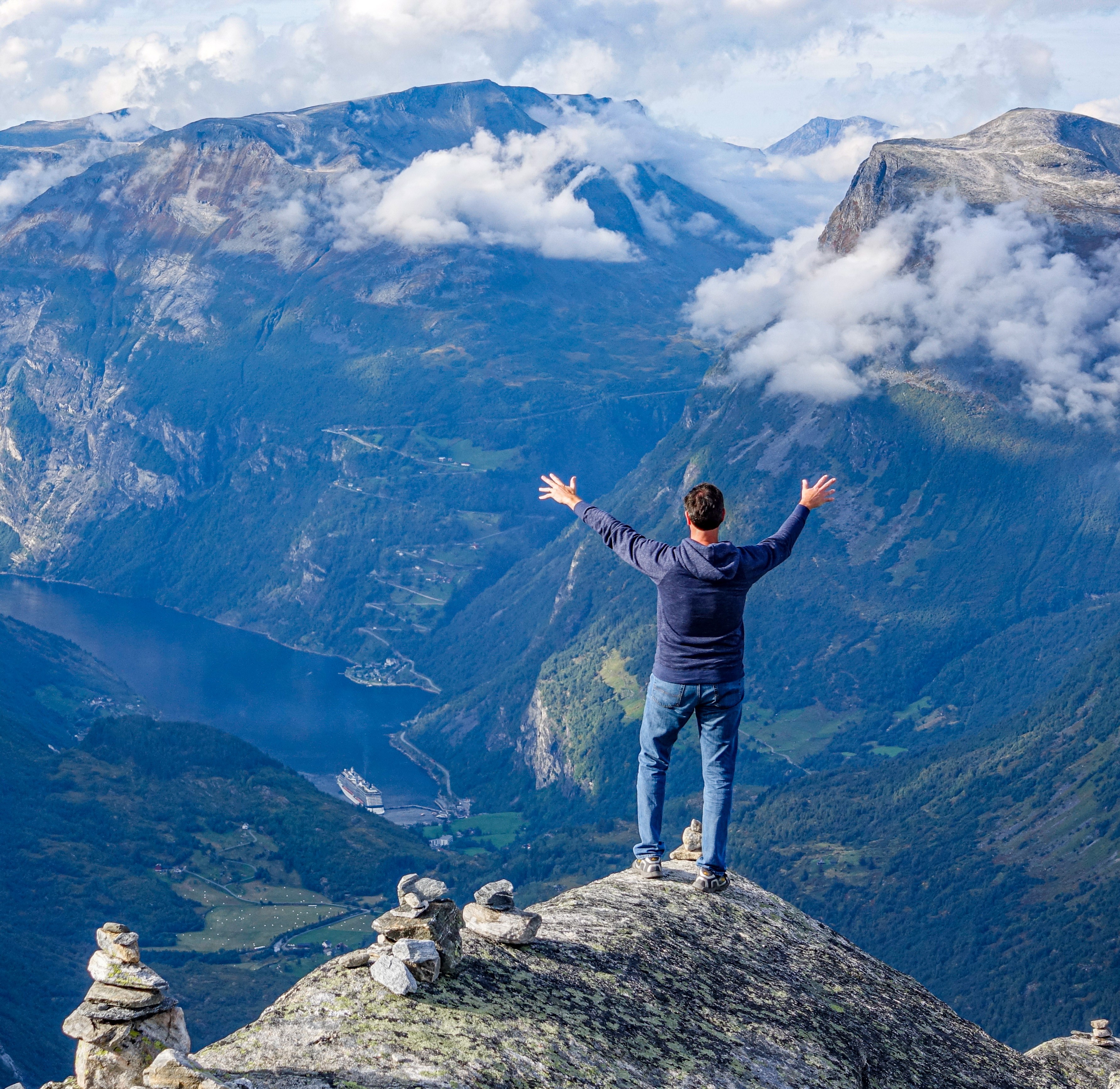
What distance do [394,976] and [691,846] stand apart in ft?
44.7

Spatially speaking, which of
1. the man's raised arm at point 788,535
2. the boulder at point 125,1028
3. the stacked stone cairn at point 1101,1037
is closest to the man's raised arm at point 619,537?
the man's raised arm at point 788,535

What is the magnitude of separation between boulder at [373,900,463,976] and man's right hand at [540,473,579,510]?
28.7 ft

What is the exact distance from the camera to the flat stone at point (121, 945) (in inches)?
606

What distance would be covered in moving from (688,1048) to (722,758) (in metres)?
6.74

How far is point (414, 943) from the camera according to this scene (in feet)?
57.5

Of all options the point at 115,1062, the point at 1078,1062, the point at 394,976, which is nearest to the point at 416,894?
the point at 394,976

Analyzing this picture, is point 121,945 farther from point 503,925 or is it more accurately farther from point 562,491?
point 562,491

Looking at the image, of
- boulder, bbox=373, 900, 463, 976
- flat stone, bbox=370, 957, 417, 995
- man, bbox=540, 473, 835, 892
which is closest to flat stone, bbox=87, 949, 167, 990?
flat stone, bbox=370, 957, 417, 995

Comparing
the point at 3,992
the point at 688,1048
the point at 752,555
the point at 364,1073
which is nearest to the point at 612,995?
the point at 688,1048

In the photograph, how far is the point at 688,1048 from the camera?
61.7 ft

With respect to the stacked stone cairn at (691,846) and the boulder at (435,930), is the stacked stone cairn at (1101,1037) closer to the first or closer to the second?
the stacked stone cairn at (691,846)

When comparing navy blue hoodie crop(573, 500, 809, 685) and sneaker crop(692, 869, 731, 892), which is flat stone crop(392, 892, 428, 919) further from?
sneaker crop(692, 869, 731, 892)

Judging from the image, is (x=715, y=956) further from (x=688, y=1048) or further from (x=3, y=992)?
(x=3, y=992)

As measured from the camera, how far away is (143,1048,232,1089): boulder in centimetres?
1368
